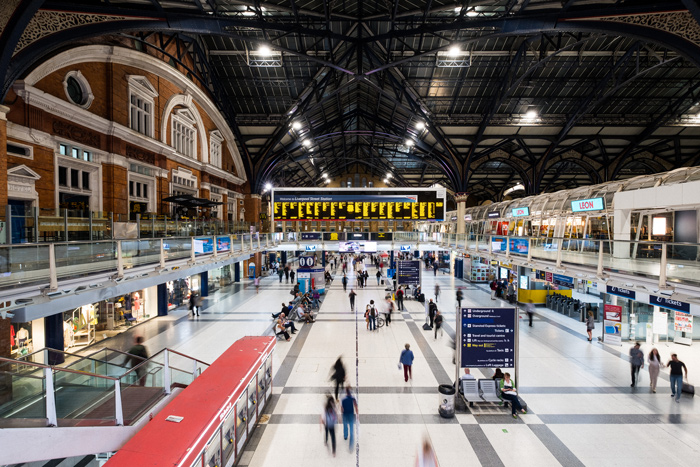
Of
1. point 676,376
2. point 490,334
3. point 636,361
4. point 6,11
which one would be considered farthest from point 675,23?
point 6,11

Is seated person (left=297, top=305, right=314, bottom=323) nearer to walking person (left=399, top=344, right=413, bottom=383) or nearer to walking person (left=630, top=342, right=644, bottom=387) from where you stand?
walking person (left=399, top=344, right=413, bottom=383)

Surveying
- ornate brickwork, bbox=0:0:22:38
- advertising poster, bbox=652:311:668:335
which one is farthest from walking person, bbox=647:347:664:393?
A: ornate brickwork, bbox=0:0:22:38

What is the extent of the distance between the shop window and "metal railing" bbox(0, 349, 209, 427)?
13.7 m

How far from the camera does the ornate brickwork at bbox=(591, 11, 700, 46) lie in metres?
11.1

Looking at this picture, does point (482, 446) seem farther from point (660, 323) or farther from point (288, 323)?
point (660, 323)

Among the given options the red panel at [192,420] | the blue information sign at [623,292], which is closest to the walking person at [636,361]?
the blue information sign at [623,292]

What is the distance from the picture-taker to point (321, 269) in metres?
21.4

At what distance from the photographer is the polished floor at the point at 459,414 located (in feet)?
21.1

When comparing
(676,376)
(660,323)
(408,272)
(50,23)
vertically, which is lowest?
(676,376)

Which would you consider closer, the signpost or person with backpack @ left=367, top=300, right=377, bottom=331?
person with backpack @ left=367, top=300, right=377, bottom=331

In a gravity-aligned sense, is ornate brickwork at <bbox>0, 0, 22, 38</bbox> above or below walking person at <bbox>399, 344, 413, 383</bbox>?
above

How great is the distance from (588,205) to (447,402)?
429 inches

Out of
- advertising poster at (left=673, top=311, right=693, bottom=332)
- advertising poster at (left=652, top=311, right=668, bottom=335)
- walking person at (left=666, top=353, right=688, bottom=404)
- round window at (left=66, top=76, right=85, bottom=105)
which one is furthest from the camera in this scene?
round window at (left=66, top=76, right=85, bottom=105)

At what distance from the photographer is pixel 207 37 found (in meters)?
19.9
